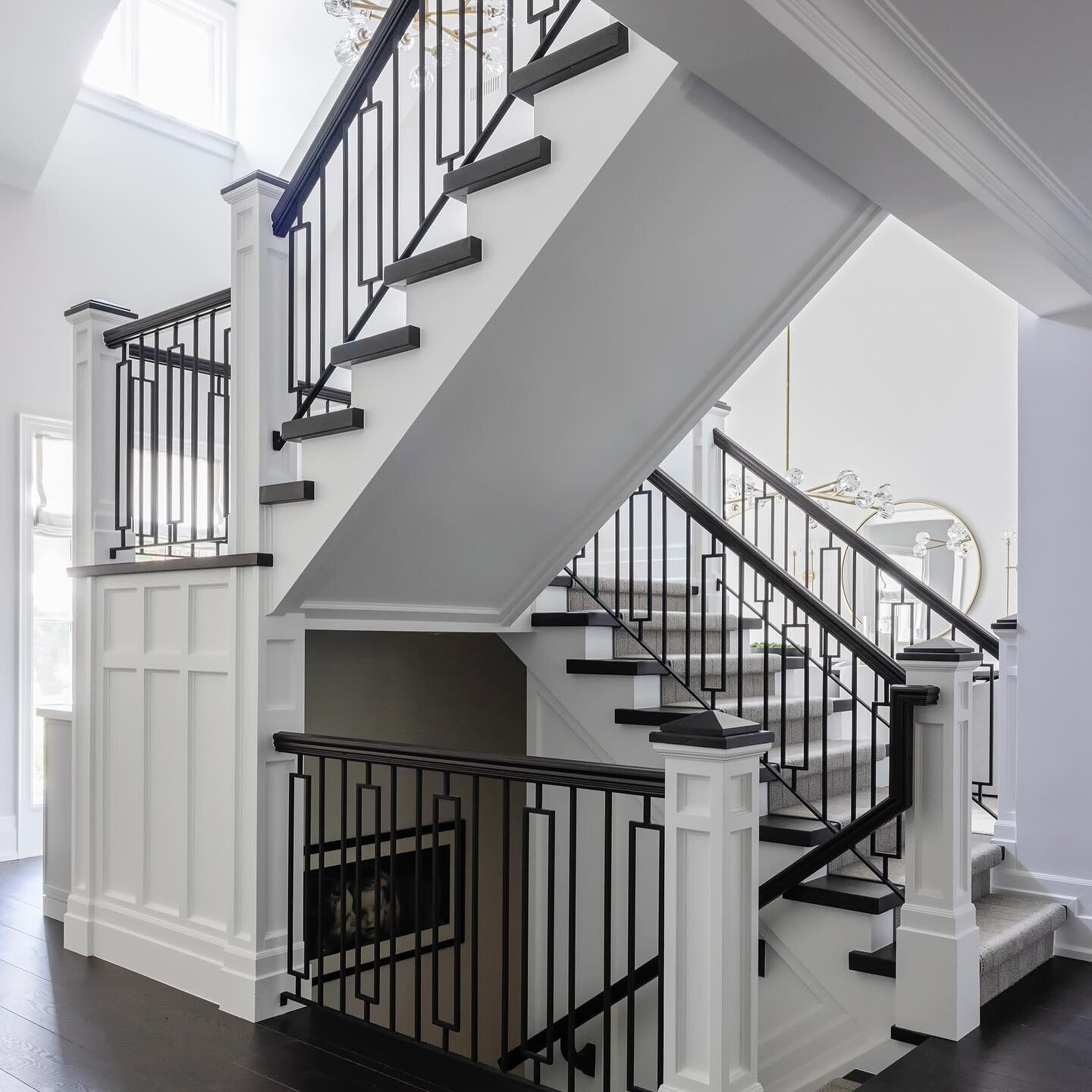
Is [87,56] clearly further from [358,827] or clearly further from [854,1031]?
[854,1031]

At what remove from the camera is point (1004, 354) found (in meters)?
7.39

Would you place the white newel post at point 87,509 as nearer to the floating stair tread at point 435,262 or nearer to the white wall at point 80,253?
the floating stair tread at point 435,262

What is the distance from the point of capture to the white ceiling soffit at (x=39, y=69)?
18.7 feet

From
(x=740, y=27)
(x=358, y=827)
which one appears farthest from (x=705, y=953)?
(x=740, y=27)

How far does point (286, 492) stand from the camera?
3.47 m

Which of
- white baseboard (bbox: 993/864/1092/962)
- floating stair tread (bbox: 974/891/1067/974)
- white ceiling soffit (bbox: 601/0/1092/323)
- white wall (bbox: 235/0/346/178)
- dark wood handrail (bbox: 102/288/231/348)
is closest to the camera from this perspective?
white ceiling soffit (bbox: 601/0/1092/323)

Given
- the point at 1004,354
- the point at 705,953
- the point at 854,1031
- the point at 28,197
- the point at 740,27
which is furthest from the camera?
the point at 1004,354

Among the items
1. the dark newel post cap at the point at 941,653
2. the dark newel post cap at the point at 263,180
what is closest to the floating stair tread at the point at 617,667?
the dark newel post cap at the point at 941,653

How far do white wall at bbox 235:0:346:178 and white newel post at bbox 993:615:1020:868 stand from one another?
5.88 metres

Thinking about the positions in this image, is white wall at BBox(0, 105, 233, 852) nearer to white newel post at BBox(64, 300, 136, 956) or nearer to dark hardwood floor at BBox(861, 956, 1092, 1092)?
white newel post at BBox(64, 300, 136, 956)

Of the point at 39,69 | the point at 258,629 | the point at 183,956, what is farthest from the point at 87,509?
the point at 39,69

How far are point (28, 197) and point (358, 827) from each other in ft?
16.1

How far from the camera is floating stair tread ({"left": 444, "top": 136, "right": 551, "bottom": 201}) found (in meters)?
2.66

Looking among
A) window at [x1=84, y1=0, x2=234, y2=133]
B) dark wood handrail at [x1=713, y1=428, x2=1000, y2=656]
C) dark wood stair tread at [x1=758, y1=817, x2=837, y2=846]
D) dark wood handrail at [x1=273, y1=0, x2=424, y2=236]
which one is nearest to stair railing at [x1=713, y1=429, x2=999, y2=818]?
dark wood handrail at [x1=713, y1=428, x2=1000, y2=656]
